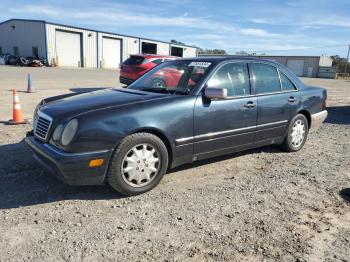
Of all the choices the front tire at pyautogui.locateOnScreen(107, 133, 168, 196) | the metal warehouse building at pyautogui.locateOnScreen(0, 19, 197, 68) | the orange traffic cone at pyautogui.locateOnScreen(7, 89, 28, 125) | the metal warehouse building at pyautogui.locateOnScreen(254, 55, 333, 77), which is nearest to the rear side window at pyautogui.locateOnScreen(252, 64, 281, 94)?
the front tire at pyautogui.locateOnScreen(107, 133, 168, 196)

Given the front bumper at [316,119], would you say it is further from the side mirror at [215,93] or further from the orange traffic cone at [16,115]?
the orange traffic cone at [16,115]

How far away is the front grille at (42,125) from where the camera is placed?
3.96 metres

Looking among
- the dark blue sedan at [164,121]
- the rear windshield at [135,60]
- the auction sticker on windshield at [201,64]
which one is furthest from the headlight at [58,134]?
the rear windshield at [135,60]

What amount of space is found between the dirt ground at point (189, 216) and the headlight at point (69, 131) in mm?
719

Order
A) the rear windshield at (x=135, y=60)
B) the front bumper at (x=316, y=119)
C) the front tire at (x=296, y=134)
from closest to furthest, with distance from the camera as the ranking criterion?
the front tire at (x=296, y=134)
the front bumper at (x=316, y=119)
the rear windshield at (x=135, y=60)

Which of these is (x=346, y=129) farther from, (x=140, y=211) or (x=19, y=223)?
(x=19, y=223)

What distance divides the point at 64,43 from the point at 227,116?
1675 inches

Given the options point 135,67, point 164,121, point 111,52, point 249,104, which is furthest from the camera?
point 111,52

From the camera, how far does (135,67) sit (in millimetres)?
14805

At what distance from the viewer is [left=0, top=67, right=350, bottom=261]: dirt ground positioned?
3.00 metres

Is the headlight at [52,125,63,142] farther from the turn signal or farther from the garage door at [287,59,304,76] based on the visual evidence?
the garage door at [287,59,304,76]

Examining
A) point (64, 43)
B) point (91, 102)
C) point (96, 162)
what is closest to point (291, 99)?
point (91, 102)

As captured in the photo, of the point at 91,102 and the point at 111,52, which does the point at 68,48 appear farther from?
the point at 91,102

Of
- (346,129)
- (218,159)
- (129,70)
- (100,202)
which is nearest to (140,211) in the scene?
(100,202)
